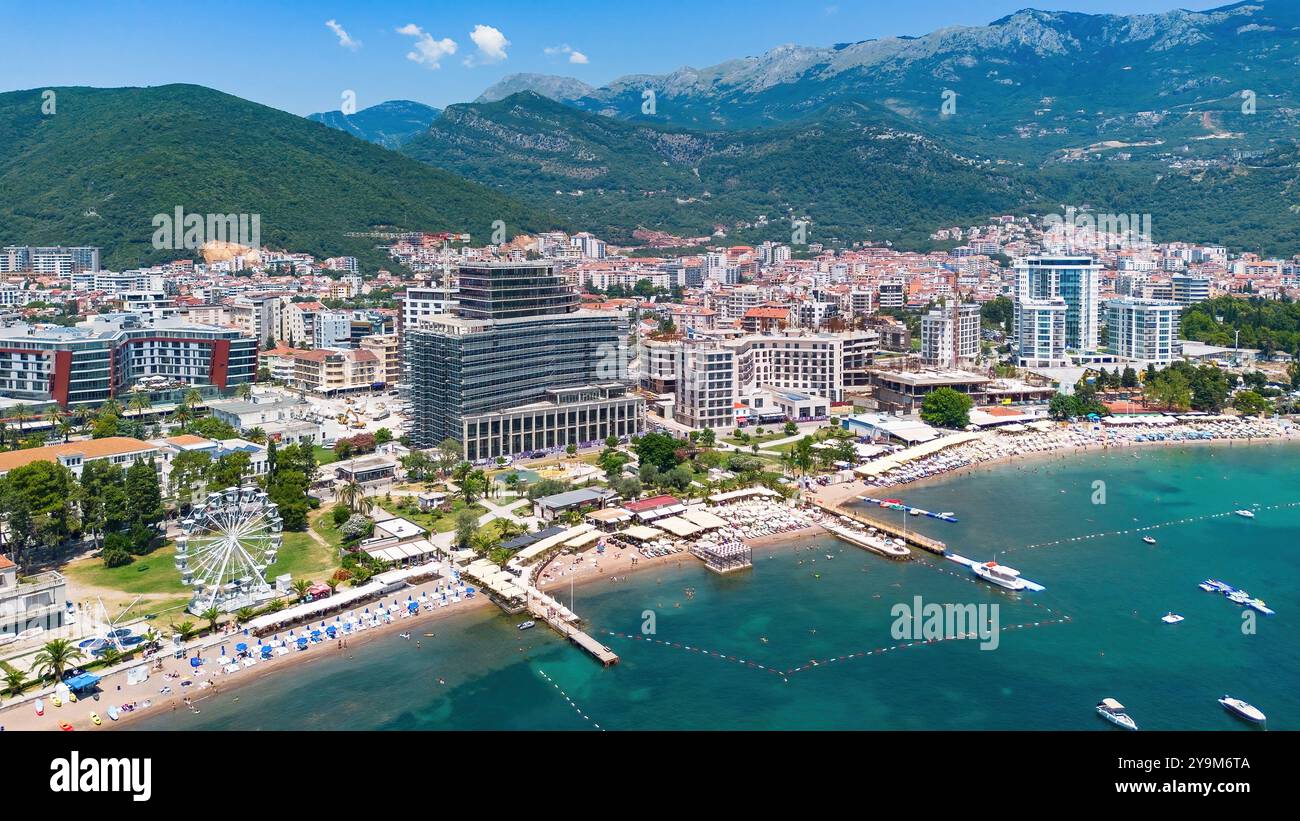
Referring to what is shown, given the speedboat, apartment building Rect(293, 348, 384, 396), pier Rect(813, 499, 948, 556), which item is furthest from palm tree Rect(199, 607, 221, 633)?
apartment building Rect(293, 348, 384, 396)

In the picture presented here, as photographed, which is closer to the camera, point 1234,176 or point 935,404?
point 935,404

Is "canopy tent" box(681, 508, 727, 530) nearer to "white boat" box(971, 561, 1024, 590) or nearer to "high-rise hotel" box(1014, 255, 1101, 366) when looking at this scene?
"white boat" box(971, 561, 1024, 590)

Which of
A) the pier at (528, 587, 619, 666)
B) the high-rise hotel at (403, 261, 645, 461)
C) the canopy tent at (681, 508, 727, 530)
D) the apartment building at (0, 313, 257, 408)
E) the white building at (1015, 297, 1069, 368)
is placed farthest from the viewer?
the white building at (1015, 297, 1069, 368)

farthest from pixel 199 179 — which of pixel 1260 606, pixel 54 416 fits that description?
pixel 1260 606

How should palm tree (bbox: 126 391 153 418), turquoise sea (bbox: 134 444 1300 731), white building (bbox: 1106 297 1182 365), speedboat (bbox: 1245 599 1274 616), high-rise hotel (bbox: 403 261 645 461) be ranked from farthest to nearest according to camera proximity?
white building (bbox: 1106 297 1182 365)
palm tree (bbox: 126 391 153 418)
high-rise hotel (bbox: 403 261 645 461)
speedboat (bbox: 1245 599 1274 616)
turquoise sea (bbox: 134 444 1300 731)

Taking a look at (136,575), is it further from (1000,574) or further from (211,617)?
(1000,574)

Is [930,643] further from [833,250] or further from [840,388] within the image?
[833,250]

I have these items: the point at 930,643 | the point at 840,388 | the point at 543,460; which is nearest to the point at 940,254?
the point at 840,388

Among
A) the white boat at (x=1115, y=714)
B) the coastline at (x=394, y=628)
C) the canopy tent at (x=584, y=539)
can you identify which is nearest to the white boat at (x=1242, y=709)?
the white boat at (x=1115, y=714)
